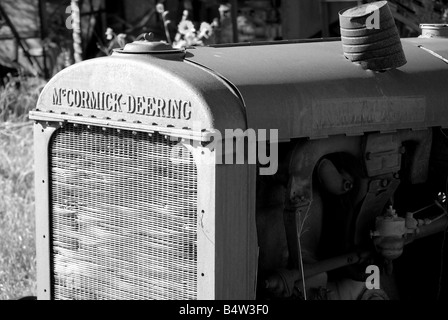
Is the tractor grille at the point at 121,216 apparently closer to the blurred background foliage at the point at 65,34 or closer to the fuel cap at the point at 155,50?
the fuel cap at the point at 155,50

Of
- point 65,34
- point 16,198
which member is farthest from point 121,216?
point 65,34

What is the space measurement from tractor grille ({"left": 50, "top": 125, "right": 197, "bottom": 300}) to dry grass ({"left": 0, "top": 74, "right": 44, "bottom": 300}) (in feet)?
4.24

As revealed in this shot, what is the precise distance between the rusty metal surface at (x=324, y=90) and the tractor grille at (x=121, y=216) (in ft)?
1.14

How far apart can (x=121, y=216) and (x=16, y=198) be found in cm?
305

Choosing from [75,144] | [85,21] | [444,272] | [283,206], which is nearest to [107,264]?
[75,144]

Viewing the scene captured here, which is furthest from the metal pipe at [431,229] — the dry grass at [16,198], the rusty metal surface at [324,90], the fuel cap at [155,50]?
the dry grass at [16,198]

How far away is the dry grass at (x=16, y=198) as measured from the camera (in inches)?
194

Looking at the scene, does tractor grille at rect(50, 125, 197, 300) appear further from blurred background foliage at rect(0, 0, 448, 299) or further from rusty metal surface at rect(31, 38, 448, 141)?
blurred background foliage at rect(0, 0, 448, 299)

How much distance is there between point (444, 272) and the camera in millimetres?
4207

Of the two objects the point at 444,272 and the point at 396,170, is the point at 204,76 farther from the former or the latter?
the point at 444,272

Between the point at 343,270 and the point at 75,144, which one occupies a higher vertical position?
the point at 75,144

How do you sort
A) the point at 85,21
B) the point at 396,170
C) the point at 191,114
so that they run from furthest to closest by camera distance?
the point at 85,21, the point at 396,170, the point at 191,114

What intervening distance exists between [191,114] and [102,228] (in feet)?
2.13

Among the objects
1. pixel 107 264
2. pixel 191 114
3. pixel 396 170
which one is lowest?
pixel 107 264
